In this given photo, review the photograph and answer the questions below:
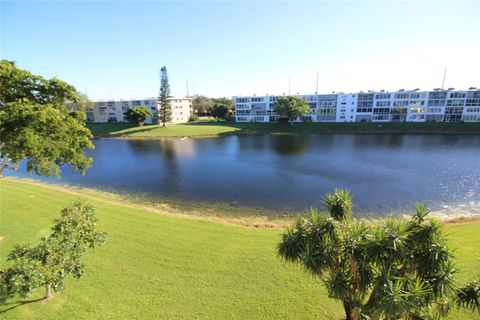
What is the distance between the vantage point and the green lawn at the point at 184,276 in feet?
27.0

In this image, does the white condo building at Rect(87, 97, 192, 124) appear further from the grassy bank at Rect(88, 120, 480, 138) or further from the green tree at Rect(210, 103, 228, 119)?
the grassy bank at Rect(88, 120, 480, 138)

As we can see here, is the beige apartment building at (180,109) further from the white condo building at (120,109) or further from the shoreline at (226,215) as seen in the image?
the shoreline at (226,215)

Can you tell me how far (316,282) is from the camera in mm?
9703

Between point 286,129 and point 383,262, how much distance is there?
67.7m

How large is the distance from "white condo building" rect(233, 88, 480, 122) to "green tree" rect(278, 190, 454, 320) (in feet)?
262

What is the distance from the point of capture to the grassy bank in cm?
6141

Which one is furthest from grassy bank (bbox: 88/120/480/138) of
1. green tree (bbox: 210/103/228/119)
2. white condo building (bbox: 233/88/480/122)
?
green tree (bbox: 210/103/228/119)

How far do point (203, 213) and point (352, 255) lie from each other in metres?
15.1

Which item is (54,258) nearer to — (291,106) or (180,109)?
(291,106)

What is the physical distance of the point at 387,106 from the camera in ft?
240

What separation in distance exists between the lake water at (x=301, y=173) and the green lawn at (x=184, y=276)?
7.07 meters

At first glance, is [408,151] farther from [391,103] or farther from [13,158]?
[13,158]

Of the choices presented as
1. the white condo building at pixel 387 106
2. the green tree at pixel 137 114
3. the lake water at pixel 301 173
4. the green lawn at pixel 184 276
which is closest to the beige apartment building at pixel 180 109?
the green tree at pixel 137 114

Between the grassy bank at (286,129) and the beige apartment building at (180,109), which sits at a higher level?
the beige apartment building at (180,109)
